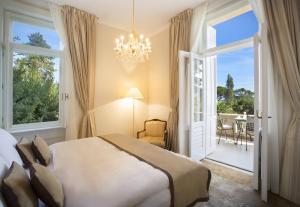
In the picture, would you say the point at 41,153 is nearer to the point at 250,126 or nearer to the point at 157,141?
the point at 157,141

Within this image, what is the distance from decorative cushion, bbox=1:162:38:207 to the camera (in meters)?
1.00

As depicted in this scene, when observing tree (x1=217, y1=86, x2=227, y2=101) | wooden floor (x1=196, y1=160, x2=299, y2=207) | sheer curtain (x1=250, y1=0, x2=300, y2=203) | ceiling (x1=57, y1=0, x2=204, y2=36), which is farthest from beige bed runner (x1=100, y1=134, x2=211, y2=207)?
tree (x1=217, y1=86, x2=227, y2=101)

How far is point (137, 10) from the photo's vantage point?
3420 mm

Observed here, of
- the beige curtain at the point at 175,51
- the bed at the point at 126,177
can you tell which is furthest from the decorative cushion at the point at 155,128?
the bed at the point at 126,177

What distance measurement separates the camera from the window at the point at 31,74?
2.98 meters

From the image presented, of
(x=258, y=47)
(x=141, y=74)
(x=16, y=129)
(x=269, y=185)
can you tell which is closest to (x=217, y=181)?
(x=269, y=185)

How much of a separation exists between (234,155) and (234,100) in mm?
3180

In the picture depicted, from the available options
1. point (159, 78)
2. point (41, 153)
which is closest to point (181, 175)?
point (41, 153)

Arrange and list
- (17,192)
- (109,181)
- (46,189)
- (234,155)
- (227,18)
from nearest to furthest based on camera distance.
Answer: (17,192)
(46,189)
(109,181)
(227,18)
(234,155)

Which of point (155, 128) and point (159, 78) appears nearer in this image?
point (155, 128)

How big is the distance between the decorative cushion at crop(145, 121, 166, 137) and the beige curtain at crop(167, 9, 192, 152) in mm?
185

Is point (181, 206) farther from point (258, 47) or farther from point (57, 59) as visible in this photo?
point (57, 59)

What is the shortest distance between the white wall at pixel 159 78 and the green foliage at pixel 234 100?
3.35 m

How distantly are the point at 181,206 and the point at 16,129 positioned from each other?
3090 millimetres
